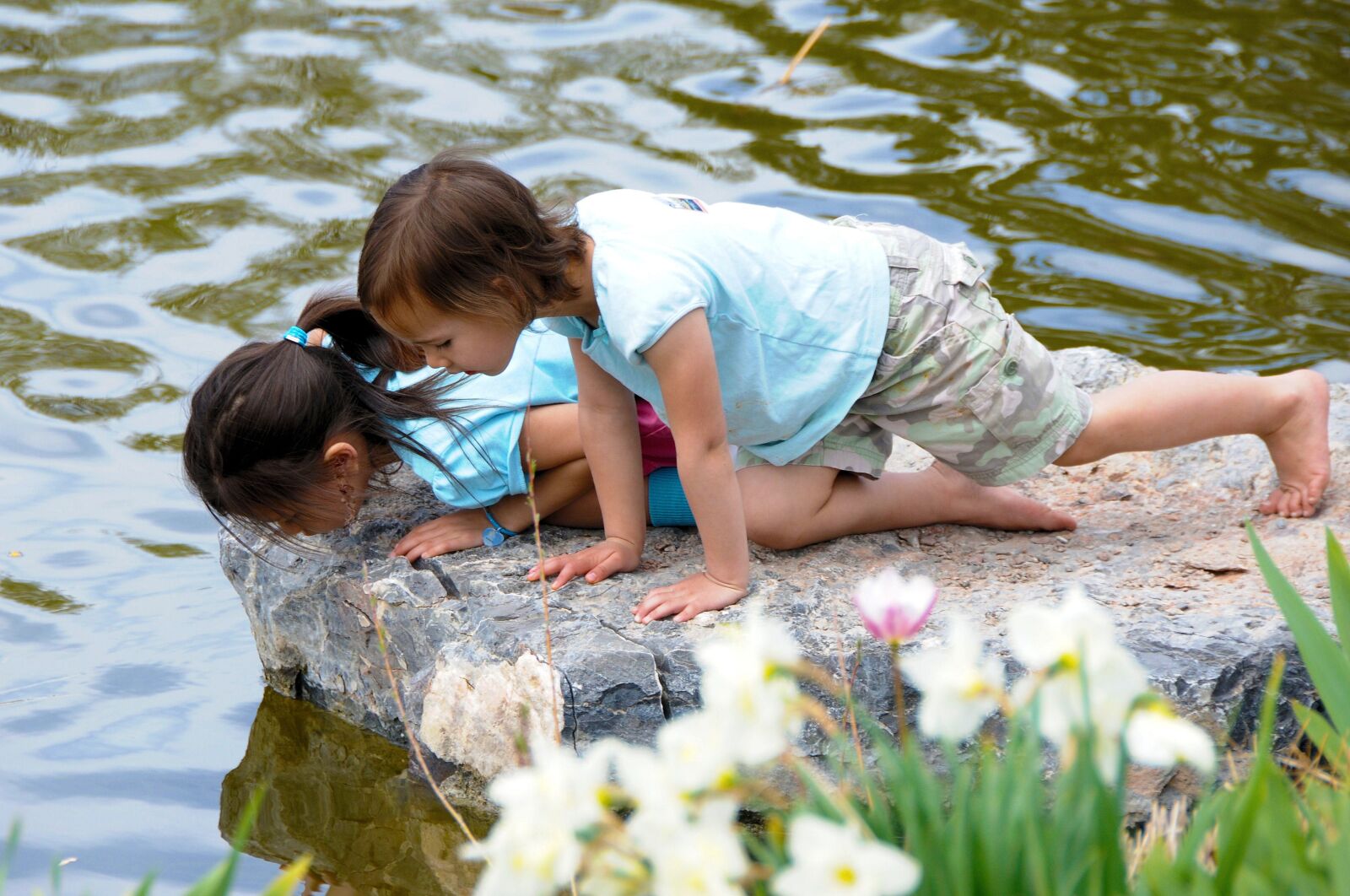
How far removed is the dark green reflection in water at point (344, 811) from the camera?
2.75m

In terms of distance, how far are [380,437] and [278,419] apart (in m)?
0.28

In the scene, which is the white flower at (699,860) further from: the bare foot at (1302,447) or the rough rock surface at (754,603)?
the bare foot at (1302,447)

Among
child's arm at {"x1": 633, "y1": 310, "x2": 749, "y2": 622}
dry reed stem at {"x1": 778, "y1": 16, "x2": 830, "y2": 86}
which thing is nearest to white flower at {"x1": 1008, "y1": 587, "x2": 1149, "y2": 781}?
child's arm at {"x1": 633, "y1": 310, "x2": 749, "y2": 622}

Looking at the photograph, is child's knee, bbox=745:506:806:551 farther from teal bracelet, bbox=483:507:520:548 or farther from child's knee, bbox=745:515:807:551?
teal bracelet, bbox=483:507:520:548

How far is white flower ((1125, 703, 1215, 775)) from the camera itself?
1215 millimetres

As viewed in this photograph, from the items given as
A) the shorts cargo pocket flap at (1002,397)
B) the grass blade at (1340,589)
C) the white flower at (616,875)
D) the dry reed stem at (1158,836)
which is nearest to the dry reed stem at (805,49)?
the shorts cargo pocket flap at (1002,397)

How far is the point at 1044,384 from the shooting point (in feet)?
10.1

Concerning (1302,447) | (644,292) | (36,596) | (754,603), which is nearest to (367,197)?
(36,596)

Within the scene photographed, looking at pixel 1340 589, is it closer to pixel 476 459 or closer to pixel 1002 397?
pixel 1002 397

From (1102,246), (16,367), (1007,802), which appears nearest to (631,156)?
(1102,246)

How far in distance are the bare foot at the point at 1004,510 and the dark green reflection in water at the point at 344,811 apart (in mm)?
1317

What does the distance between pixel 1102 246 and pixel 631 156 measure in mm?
2009

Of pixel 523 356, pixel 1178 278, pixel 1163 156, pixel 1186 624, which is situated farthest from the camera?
pixel 1163 156

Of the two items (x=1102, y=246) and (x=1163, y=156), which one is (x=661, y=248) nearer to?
(x=1102, y=246)
